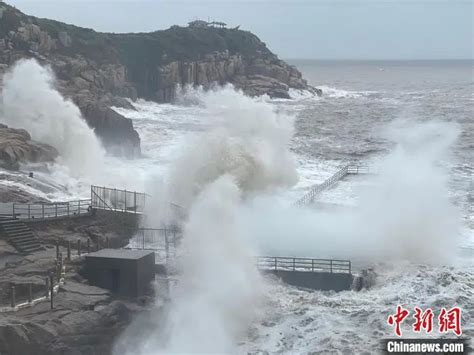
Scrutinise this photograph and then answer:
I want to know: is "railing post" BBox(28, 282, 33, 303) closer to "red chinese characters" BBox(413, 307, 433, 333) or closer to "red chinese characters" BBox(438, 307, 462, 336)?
"red chinese characters" BBox(413, 307, 433, 333)

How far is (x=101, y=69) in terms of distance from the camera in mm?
79875

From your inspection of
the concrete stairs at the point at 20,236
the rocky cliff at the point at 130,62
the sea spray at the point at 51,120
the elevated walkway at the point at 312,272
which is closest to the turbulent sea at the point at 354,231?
the elevated walkway at the point at 312,272

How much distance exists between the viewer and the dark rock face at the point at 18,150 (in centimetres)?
2956

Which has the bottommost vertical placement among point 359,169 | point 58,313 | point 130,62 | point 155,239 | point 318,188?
point 58,313

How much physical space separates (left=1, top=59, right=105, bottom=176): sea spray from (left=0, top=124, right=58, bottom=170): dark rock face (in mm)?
A: 982

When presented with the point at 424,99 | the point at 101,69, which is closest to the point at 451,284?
the point at 101,69

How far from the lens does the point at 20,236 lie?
2011cm

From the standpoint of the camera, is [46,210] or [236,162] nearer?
[46,210]

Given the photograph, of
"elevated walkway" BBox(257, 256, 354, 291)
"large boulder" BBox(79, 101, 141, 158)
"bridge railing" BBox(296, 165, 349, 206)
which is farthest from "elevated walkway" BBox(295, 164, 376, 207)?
"large boulder" BBox(79, 101, 141, 158)

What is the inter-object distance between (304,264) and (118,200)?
333 inches

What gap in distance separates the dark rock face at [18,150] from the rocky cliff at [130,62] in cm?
818

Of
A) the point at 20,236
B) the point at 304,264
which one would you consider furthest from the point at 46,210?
the point at 304,264

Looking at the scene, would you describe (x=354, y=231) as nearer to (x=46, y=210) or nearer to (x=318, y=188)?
(x=318, y=188)

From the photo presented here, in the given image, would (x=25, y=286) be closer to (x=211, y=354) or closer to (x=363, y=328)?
(x=211, y=354)
